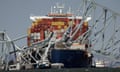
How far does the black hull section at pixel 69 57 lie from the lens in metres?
168

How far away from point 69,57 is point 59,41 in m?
4.64

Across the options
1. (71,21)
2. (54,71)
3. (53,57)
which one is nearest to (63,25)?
(71,21)

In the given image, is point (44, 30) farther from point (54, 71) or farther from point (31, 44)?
point (54, 71)

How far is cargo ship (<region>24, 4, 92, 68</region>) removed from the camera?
16812 centimetres

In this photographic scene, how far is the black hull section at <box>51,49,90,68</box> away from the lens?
6604 inches

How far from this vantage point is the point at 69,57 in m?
169

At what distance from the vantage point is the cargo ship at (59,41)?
168 m

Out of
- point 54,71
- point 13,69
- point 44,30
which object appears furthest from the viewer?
point 44,30

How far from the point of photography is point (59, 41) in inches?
6649

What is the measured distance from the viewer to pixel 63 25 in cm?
18225

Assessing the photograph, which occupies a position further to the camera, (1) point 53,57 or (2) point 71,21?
(2) point 71,21

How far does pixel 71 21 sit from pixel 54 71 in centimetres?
3389

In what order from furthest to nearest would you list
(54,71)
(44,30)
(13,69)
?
(44,30) < (13,69) < (54,71)

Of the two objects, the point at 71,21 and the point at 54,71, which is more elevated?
the point at 71,21
